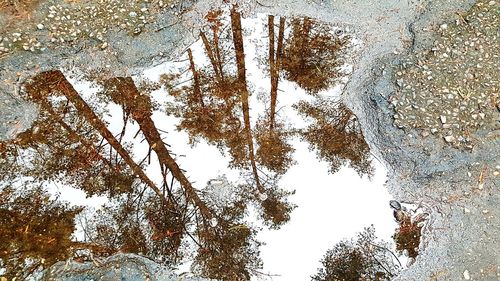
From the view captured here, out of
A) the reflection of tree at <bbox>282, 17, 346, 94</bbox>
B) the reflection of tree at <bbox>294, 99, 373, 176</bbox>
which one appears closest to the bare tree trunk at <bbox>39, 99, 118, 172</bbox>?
the reflection of tree at <bbox>294, 99, 373, 176</bbox>

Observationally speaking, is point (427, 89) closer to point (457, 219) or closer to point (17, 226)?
point (457, 219)

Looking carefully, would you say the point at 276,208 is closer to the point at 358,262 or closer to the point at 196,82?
the point at 358,262

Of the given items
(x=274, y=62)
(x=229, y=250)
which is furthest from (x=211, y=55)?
(x=229, y=250)

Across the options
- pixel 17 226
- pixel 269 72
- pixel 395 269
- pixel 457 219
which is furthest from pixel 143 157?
pixel 457 219

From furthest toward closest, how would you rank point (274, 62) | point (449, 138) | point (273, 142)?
point (274, 62)
point (273, 142)
point (449, 138)

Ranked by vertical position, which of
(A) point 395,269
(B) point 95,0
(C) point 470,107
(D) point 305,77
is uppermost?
(B) point 95,0

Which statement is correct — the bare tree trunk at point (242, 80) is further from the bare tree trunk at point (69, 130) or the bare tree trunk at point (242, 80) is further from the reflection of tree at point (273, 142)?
the bare tree trunk at point (69, 130)
